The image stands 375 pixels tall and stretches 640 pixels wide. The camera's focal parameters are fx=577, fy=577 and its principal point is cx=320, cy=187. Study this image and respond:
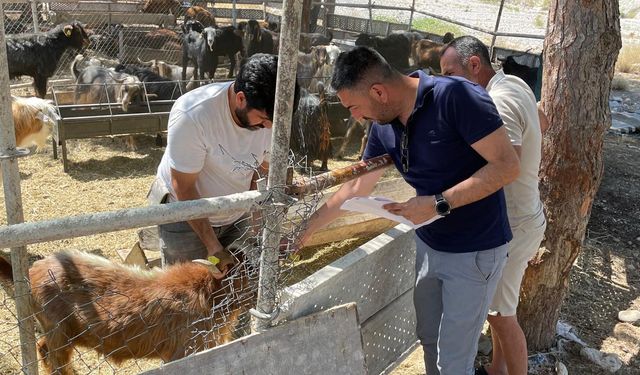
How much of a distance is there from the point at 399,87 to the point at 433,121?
0.70 feet

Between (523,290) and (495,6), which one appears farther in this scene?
(495,6)

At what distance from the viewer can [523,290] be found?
424cm

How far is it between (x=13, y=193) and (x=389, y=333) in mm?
2148

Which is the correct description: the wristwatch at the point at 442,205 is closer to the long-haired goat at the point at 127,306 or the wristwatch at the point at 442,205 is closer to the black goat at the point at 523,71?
the long-haired goat at the point at 127,306

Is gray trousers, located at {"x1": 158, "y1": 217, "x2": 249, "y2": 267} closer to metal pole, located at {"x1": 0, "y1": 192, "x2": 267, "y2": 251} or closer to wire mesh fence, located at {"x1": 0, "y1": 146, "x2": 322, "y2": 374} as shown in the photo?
wire mesh fence, located at {"x1": 0, "y1": 146, "x2": 322, "y2": 374}

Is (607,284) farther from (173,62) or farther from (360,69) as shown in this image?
(173,62)

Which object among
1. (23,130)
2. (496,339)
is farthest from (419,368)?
(23,130)

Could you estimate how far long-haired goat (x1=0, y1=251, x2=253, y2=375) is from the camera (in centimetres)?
291

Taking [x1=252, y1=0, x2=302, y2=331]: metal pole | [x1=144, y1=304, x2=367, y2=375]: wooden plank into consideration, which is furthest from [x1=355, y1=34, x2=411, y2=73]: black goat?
[x1=252, y1=0, x2=302, y2=331]: metal pole

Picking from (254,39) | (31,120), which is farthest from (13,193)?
(254,39)

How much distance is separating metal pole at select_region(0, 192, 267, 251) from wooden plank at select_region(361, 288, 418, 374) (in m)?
1.39

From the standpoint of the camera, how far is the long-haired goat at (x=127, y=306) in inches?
114

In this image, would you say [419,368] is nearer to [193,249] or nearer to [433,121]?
[193,249]

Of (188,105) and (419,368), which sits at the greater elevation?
(188,105)
